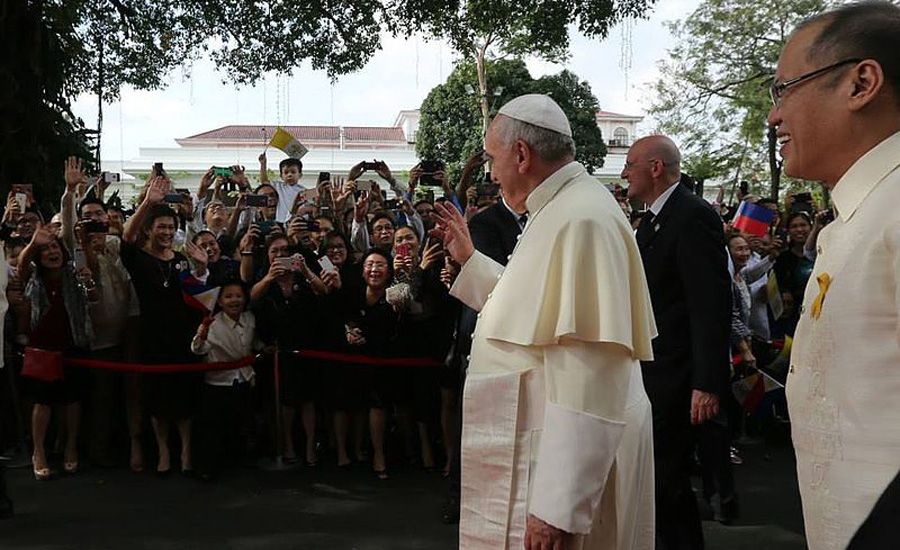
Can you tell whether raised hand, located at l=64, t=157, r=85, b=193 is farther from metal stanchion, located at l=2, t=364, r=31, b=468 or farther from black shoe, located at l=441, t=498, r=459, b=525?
black shoe, located at l=441, t=498, r=459, b=525

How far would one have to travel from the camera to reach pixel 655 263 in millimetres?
3836

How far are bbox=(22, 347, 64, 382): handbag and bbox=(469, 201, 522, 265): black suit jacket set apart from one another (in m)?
3.49

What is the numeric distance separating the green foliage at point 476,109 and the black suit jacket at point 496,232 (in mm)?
24795

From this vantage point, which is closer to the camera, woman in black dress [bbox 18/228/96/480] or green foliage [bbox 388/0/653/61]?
woman in black dress [bbox 18/228/96/480]

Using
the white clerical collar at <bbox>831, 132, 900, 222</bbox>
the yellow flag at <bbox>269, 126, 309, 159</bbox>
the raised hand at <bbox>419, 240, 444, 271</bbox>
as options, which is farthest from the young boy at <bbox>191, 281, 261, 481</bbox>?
the white clerical collar at <bbox>831, 132, 900, 222</bbox>

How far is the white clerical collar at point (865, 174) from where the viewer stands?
4.88 ft

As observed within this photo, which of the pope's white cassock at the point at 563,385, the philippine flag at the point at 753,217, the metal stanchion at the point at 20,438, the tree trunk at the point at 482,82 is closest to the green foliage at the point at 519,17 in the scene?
the philippine flag at the point at 753,217

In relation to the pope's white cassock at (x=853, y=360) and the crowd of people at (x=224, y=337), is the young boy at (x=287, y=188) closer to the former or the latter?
the crowd of people at (x=224, y=337)

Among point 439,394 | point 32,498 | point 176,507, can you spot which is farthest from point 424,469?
point 32,498

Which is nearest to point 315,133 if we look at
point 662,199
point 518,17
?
point 518,17

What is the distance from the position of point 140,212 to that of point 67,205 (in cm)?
84

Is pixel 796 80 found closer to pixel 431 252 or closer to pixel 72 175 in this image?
pixel 431 252

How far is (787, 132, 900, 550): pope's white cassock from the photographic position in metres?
1.39

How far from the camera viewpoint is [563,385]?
2.24 metres
